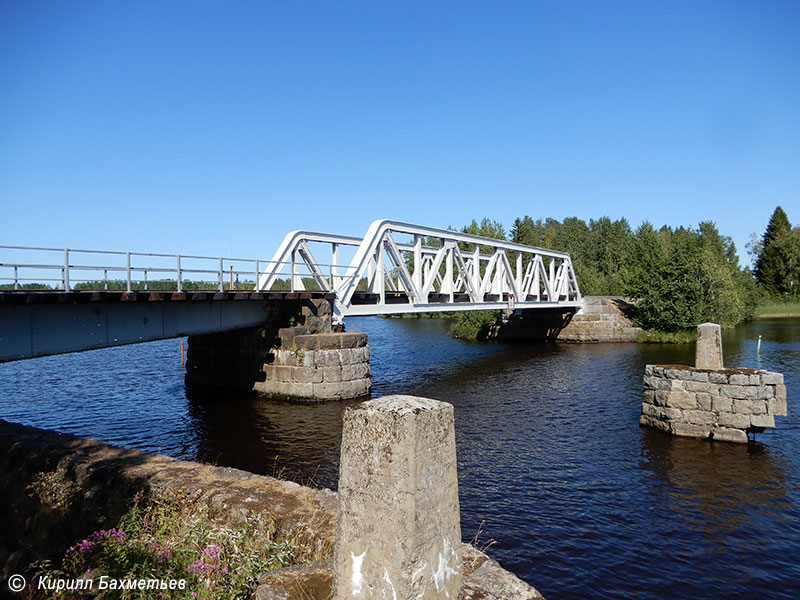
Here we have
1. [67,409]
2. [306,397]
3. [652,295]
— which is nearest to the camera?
[67,409]

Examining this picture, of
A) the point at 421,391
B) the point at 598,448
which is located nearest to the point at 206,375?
the point at 421,391

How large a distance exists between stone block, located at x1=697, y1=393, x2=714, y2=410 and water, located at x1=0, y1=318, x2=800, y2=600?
1.01 m

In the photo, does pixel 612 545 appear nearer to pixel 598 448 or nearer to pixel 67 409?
pixel 598 448

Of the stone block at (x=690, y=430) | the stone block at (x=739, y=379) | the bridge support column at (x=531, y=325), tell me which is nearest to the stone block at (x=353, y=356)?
the stone block at (x=690, y=430)

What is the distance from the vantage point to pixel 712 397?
1580 cm

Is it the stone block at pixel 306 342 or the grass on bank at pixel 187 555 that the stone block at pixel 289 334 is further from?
the grass on bank at pixel 187 555

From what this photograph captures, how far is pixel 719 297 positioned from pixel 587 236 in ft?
227

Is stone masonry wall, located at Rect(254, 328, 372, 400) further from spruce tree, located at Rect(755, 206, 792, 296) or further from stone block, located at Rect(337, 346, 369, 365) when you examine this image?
spruce tree, located at Rect(755, 206, 792, 296)

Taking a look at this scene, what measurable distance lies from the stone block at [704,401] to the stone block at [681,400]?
11 centimetres

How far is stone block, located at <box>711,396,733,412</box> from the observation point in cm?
1556

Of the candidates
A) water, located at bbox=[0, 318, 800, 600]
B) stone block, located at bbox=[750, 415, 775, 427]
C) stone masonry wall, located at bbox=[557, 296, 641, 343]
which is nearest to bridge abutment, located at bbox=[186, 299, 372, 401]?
water, located at bbox=[0, 318, 800, 600]

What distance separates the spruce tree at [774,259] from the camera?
8356 cm

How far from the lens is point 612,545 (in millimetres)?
9719

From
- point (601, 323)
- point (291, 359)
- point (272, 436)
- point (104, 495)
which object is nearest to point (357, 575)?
point (104, 495)
